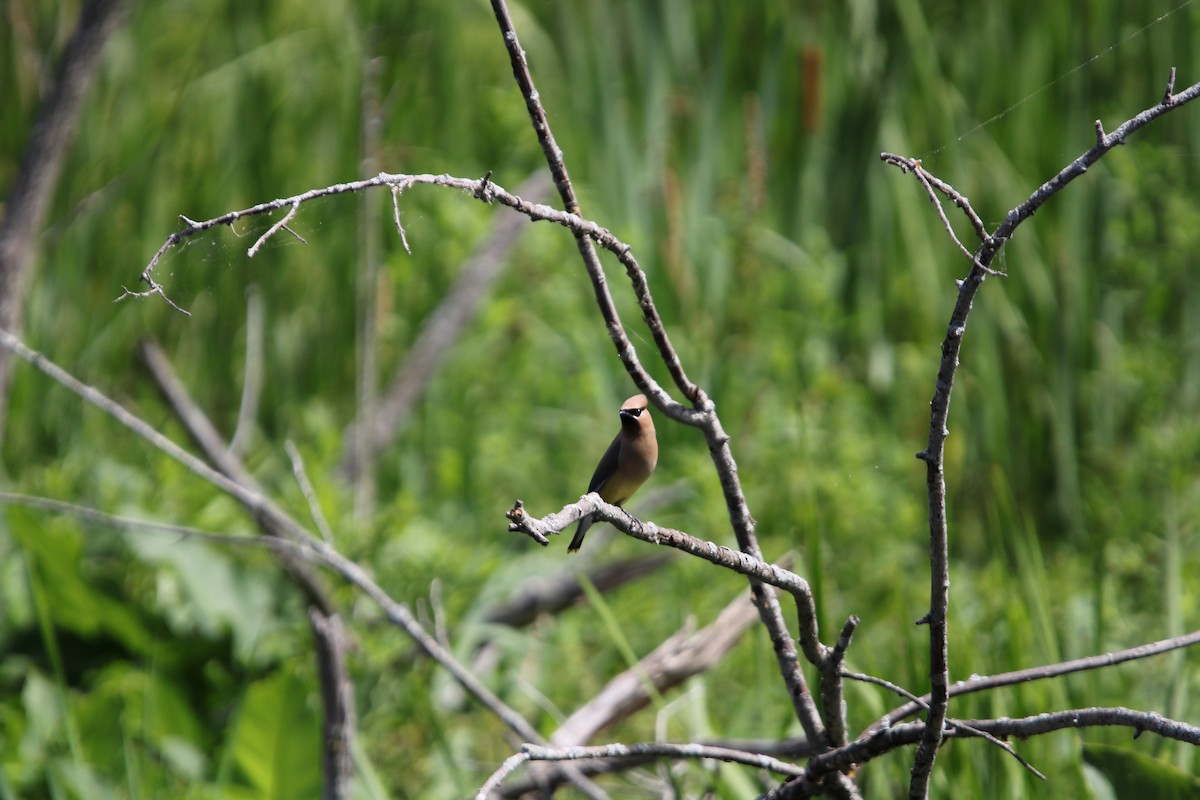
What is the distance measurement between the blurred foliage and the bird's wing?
1375 mm

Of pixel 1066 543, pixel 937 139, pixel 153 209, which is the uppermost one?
pixel 937 139

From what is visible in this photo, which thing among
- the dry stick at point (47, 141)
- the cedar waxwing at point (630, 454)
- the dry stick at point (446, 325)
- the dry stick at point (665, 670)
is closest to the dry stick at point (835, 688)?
the cedar waxwing at point (630, 454)

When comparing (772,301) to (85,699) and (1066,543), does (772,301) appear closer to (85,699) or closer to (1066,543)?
(1066,543)

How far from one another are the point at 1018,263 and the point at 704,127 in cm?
130

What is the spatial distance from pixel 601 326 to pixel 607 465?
2.98 m

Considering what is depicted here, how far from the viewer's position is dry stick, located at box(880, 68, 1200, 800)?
3.96 ft

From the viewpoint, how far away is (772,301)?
4.59 metres

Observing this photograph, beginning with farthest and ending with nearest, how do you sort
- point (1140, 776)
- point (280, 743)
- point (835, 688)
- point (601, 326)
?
point (601, 326) < point (280, 743) < point (1140, 776) < point (835, 688)

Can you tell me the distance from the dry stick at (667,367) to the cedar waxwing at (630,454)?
0.10 feet

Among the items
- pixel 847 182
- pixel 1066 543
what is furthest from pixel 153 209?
pixel 1066 543

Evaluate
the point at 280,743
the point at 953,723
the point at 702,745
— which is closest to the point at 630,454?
the point at 953,723

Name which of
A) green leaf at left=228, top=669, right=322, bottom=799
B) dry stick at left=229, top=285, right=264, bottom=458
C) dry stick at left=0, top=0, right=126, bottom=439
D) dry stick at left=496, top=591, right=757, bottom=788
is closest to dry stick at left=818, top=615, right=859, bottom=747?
dry stick at left=496, top=591, right=757, bottom=788

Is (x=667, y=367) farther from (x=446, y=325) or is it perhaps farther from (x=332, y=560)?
(x=446, y=325)

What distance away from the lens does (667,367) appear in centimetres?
145
